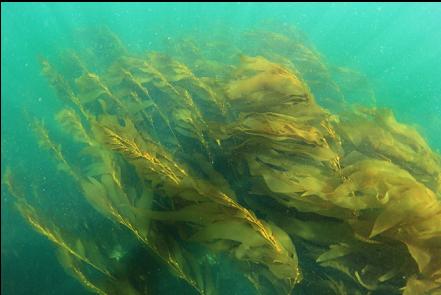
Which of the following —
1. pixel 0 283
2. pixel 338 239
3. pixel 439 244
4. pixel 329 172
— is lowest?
pixel 439 244

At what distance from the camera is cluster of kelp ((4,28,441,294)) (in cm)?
178

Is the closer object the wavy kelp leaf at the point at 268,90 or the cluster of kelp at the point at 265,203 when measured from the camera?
the cluster of kelp at the point at 265,203

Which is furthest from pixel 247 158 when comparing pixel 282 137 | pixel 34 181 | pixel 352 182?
pixel 34 181

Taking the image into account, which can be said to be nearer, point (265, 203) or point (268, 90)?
point (265, 203)

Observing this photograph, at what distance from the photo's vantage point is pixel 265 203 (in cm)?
224

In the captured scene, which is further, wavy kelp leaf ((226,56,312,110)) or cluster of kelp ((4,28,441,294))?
wavy kelp leaf ((226,56,312,110))

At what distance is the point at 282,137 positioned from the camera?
2170 millimetres

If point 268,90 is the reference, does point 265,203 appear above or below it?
below

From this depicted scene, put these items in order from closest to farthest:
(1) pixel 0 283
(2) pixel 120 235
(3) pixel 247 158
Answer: (3) pixel 247 158 < (1) pixel 0 283 < (2) pixel 120 235

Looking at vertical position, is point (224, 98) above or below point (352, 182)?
above

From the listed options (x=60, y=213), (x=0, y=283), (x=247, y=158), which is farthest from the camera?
(x=60, y=213)

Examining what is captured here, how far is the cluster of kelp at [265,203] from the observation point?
1.78 m

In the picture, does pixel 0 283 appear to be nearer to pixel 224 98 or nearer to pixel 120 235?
pixel 120 235

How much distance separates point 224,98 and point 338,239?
1.45 metres
